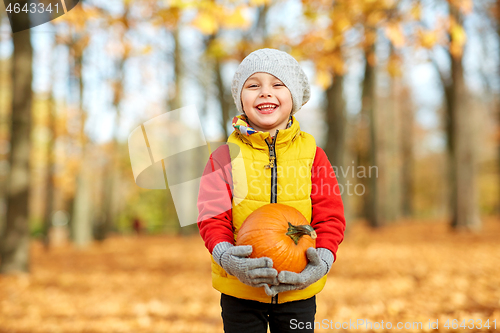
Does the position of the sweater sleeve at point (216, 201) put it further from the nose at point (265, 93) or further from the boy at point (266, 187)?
the nose at point (265, 93)

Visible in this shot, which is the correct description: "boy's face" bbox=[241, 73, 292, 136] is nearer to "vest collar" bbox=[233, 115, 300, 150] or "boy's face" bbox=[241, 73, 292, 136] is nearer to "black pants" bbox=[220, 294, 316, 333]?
"vest collar" bbox=[233, 115, 300, 150]

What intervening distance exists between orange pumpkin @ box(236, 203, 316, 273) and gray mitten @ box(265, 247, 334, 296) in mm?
37

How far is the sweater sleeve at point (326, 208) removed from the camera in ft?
6.07

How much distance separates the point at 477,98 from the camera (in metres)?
26.3

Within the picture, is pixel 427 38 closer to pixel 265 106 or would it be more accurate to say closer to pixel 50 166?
pixel 265 106

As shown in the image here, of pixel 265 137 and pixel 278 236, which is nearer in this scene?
pixel 278 236

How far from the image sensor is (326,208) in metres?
1.91

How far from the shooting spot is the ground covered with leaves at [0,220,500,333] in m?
4.16

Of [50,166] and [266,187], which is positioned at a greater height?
[50,166]

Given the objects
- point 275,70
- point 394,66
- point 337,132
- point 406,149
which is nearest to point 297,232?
point 275,70

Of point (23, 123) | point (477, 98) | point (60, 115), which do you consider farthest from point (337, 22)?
point (477, 98)

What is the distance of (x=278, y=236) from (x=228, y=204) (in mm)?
327

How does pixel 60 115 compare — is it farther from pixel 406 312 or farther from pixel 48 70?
pixel 406 312

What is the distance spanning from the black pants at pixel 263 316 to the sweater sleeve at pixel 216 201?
1.12ft
